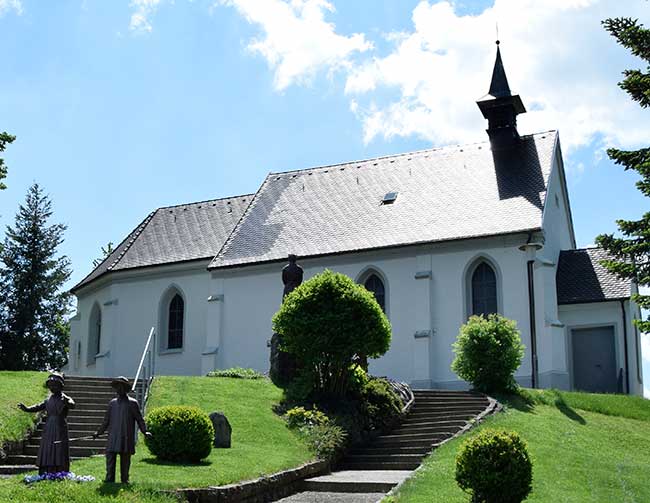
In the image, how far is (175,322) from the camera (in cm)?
3731

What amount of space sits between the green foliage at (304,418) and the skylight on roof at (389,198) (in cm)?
1525

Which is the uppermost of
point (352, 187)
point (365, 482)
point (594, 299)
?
point (352, 187)

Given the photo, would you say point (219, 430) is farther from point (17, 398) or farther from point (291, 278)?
point (291, 278)

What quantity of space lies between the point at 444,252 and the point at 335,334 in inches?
411

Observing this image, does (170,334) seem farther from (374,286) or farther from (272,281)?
(374,286)

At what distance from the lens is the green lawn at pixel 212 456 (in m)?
12.3

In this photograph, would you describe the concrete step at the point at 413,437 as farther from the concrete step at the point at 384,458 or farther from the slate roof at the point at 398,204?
the slate roof at the point at 398,204

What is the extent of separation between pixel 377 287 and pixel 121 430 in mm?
19808

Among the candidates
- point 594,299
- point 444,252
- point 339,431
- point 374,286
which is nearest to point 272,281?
point 374,286

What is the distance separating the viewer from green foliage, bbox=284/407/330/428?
20.3 meters

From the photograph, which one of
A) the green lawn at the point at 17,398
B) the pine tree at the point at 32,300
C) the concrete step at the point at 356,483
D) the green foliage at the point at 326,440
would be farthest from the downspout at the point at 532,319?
the pine tree at the point at 32,300

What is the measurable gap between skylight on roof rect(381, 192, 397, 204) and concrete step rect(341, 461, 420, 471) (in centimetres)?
1674

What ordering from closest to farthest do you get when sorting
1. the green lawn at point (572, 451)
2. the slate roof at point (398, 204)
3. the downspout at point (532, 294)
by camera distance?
1. the green lawn at point (572, 451)
2. the downspout at point (532, 294)
3. the slate roof at point (398, 204)

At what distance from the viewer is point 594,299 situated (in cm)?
3011
